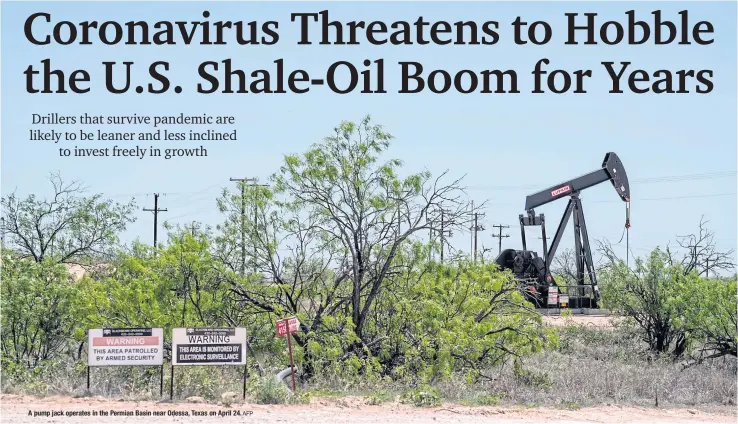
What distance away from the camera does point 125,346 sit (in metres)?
17.2

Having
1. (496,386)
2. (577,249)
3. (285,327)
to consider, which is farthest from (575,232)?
(285,327)

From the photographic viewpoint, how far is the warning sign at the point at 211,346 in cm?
1703

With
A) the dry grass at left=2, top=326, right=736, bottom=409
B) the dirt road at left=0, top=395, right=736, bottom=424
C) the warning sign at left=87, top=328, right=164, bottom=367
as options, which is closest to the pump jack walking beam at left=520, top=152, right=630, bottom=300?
the dry grass at left=2, top=326, right=736, bottom=409

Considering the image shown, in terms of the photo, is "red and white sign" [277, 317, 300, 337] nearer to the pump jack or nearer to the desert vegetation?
the desert vegetation

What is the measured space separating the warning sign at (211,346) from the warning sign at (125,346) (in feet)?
1.48

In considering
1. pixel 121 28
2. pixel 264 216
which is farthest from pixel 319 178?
pixel 121 28

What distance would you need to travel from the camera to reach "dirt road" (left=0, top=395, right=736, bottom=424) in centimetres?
1535

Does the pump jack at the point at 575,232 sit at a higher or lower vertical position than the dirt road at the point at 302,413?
higher

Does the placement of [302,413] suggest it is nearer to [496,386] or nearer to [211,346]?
[211,346]

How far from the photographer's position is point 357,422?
50.1 ft

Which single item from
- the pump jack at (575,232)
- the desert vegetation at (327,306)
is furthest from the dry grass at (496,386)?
the pump jack at (575,232)

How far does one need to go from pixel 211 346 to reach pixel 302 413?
2244 mm

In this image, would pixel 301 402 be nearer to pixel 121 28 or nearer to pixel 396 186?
pixel 396 186

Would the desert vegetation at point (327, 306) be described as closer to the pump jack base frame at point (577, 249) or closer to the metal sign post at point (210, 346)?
the metal sign post at point (210, 346)
